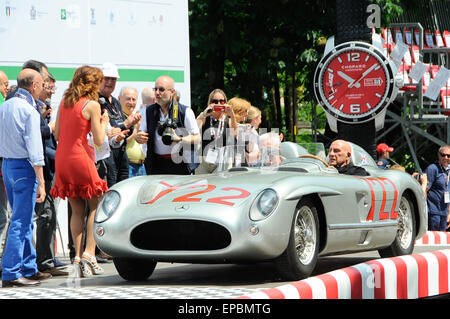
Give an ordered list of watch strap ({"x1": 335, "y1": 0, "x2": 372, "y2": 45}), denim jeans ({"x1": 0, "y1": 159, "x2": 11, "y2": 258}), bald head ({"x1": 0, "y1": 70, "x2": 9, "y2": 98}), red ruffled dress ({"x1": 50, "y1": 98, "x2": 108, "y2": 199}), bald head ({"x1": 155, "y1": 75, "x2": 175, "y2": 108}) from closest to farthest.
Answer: red ruffled dress ({"x1": 50, "y1": 98, "x2": 108, "y2": 199})
denim jeans ({"x1": 0, "y1": 159, "x2": 11, "y2": 258})
bald head ({"x1": 0, "y1": 70, "x2": 9, "y2": 98})
bald head ({"x1": 155, "y1": 75, "x2": 175, "y2": 108})
watch strap ({"x1": 335, "y1": 0, "x2": 372, "y2": 45})

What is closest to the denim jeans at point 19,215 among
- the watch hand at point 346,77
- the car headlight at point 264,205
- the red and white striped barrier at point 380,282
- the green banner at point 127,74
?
the car headlight at point 264,205

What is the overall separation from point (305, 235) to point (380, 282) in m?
0.80

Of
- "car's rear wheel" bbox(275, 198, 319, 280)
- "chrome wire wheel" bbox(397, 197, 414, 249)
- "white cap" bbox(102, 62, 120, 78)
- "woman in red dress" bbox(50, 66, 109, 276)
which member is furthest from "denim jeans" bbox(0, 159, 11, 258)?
"chrome wire wheel" bbox(397, 197, 414, 249)

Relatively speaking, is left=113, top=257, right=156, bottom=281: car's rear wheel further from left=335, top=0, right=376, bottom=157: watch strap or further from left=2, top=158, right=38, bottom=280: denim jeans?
left=335, top=0, right=376, bottom=157: watch strap

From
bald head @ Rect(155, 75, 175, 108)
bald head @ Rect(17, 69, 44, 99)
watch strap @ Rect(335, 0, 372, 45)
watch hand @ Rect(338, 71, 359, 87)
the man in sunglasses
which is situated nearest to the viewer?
bald head @ Rect(17, 69, 44, 99)

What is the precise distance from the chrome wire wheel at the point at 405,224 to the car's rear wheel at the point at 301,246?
2.02m

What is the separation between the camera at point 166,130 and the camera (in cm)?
936

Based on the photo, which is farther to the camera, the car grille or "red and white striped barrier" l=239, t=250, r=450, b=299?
the car grille

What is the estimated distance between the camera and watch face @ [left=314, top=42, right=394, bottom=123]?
451 inches

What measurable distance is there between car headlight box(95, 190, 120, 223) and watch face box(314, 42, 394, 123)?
4.39 meters

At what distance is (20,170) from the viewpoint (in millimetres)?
7777

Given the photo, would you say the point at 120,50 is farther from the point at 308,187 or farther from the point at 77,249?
the point at 308,187

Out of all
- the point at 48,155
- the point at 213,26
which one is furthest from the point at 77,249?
the point at 213,26

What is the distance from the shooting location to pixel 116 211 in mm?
7805
